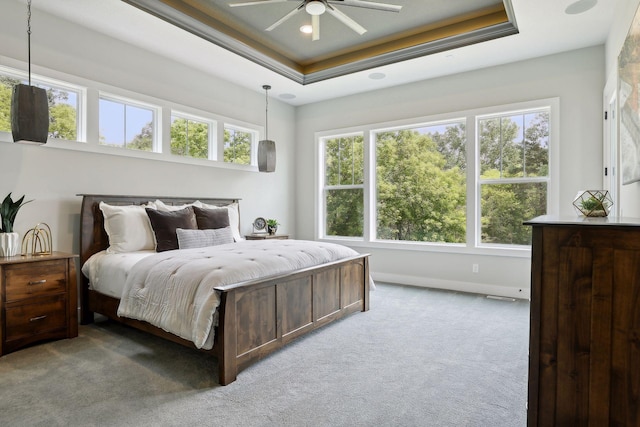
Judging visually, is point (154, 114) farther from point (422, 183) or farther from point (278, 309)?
point (422, 183)

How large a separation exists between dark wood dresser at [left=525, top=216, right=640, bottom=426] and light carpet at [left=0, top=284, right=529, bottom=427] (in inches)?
21.2

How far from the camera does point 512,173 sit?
15.2ft

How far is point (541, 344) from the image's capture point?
1539mm

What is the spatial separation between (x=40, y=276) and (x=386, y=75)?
4.44m

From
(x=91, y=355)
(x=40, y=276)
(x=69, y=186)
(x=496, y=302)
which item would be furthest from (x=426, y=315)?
(x=69, y=186)

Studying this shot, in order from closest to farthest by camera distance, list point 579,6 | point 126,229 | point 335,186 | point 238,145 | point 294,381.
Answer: point 294,381
point 579,6
point 126,229
point 238,145
point 335,186

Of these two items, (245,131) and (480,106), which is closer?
(480,106)

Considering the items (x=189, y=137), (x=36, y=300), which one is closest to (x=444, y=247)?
(x=189, y=137)

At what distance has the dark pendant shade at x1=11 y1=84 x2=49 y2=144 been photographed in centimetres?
287

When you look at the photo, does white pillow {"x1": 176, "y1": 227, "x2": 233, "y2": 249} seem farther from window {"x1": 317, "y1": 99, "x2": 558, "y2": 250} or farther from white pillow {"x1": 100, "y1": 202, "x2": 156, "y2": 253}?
window {"x1": 317, "y1": 99, "x2": 558, "y2": 250}

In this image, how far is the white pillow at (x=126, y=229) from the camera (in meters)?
3.53

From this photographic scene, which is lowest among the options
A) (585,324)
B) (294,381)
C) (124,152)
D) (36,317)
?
(294,381)

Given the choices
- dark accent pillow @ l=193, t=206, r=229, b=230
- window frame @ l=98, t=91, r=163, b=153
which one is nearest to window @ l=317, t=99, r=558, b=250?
dark accent pillow @ l=193, t=206, r=229, b=230

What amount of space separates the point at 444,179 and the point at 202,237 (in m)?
3.35
